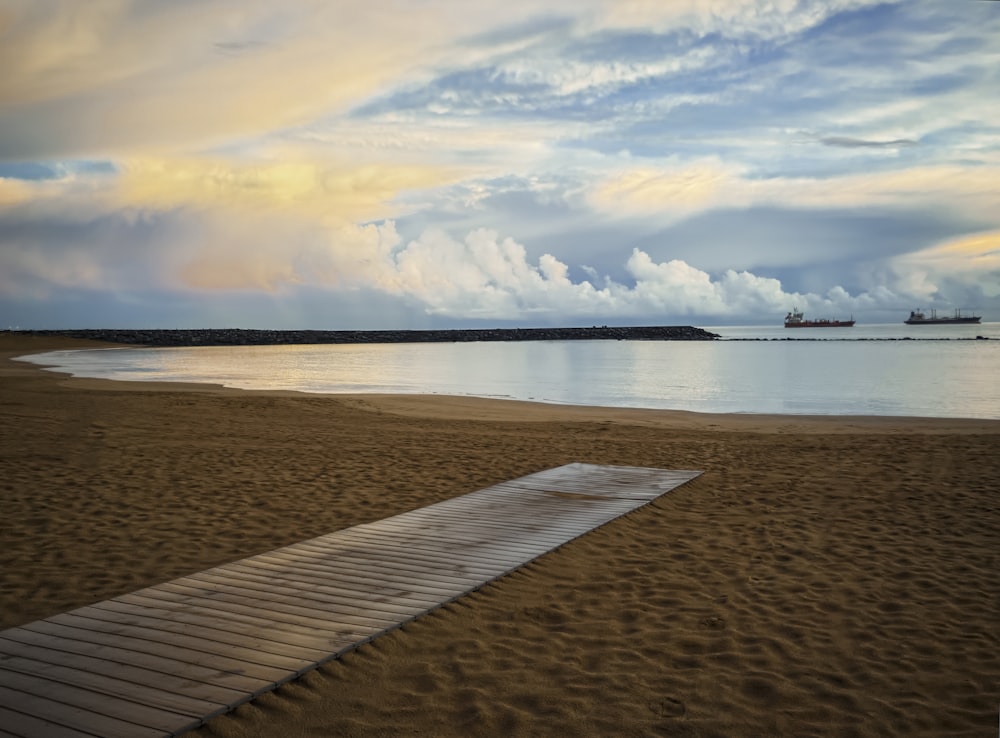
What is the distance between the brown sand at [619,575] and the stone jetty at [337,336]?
3510 inches

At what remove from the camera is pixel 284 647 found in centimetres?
438

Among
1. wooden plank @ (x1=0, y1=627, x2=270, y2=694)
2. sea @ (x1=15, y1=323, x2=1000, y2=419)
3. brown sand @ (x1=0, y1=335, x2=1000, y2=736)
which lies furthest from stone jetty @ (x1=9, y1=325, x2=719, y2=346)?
wooden plank @ (x1=0, y1=627, x2=270, y2=694)

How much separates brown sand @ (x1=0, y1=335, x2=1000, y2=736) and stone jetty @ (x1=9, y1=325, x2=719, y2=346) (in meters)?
89.1

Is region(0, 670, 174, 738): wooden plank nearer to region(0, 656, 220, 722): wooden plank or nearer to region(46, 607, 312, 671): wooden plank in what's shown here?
region(0, 656, 220, 722): wooden plank

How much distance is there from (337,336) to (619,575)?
401 ft

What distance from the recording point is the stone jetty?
101375 mm

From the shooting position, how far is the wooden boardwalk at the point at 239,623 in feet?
12.0

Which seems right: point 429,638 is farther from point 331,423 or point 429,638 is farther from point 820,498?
point 331,423

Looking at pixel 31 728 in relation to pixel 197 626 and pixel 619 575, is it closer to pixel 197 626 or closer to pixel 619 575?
pixel 197 626

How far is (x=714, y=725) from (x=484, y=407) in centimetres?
1845

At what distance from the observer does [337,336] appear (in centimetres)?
12494

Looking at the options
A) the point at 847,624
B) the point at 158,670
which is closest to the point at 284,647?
the point at 158,670

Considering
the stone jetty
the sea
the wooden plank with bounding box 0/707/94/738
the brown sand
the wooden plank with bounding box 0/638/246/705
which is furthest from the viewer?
the stone jetty

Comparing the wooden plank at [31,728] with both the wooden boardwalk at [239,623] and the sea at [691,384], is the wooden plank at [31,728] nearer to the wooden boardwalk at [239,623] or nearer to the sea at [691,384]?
the wooden boardwalk at [239,623]
